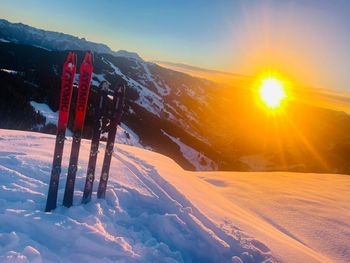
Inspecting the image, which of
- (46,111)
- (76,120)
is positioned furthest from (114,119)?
(46,111)

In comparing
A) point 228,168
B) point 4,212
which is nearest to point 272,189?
point 4,212

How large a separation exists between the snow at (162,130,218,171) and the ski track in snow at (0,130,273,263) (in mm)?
76173

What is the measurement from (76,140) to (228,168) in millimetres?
94381

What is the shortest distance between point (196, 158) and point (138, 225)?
3339 inches

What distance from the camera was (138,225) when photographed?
5.27m

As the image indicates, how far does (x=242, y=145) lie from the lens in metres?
159

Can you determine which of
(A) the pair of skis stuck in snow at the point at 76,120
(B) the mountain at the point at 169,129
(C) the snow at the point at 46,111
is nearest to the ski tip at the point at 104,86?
(A) the pair of skis stuck in snow at the point at 76,120

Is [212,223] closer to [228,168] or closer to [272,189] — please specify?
[272,189]

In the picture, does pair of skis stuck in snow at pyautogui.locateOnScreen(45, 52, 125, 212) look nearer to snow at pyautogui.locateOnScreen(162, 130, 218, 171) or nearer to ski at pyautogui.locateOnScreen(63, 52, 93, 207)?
ski at pyautogui.locateOnScreen(63, 52, 93, 207)

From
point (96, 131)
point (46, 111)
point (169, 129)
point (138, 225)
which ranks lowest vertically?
point (169, 129)

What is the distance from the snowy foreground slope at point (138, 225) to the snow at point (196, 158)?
244ft

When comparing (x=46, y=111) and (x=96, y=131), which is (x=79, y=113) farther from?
(x=46, y=111)

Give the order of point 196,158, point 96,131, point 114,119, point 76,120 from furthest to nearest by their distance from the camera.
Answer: point 196,158 → point 114,119 → point 96,131 → point 76,120

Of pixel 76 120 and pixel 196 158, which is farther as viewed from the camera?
pixel 196 158
